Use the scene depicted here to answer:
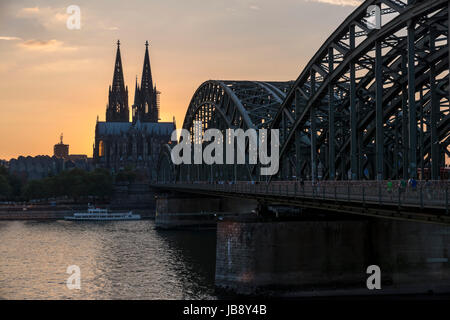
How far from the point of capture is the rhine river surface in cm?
5253

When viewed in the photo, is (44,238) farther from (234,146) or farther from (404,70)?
(404,70)

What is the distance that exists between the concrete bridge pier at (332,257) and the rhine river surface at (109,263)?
158 inches

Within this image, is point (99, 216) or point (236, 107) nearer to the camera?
point (236, 107)

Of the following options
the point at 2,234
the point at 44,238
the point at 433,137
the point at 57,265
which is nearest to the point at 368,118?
the point at 433,137

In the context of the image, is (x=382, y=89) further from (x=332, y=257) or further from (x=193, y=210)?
(x=193, y=210)

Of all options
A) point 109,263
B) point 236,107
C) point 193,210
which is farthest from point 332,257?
point 193,210

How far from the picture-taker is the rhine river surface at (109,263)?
52531mm

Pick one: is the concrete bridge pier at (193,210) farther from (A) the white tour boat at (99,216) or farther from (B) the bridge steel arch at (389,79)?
(B) the bridge steel arch at (389,79)

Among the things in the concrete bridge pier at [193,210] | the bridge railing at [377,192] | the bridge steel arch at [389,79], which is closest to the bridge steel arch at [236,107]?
the concrete bridge pier at [193,210]

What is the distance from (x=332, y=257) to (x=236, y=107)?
42349 mm

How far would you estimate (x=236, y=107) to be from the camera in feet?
287
